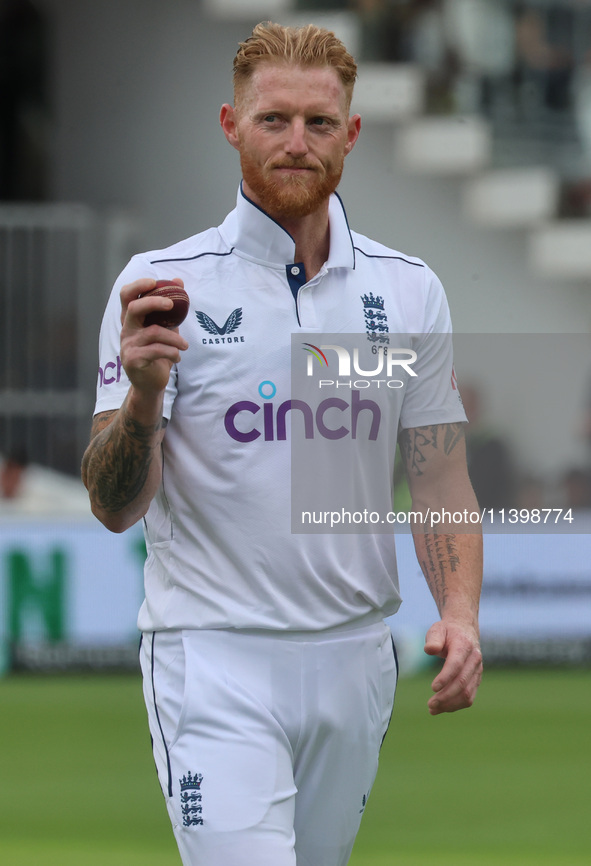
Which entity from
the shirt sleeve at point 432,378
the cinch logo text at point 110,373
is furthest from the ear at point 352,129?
the cinch logo text at point 110,373

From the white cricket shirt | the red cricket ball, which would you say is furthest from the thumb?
the red cricket ball

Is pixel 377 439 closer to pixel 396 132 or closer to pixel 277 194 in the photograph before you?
pixel 277 194

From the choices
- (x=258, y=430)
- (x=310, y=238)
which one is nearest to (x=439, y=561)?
(x=258, y=430)

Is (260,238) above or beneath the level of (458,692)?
above

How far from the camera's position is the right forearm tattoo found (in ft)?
7.84

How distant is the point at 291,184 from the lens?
2605 mm

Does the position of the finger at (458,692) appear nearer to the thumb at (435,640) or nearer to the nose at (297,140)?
the thumb at (435,640)

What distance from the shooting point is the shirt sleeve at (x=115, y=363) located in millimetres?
2529

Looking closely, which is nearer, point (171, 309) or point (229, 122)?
point (171, 309)

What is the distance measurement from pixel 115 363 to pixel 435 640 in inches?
29.6

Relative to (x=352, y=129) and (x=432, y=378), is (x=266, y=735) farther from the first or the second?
(x=352, y=129)

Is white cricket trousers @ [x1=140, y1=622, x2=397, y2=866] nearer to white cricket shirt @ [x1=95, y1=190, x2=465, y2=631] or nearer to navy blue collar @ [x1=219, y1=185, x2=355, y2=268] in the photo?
white cricket shirt @ [x1=95, y1=190, x2=465, y2=631]

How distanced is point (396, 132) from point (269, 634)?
9.05 meters

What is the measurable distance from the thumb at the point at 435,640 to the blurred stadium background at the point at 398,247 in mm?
3771
